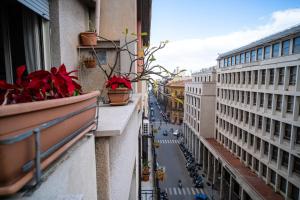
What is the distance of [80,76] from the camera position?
18.9 ft

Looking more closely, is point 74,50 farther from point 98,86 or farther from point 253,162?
point 253,162

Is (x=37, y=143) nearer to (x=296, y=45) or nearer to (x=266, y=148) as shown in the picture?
(x=296, y=45)

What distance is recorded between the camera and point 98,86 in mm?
5809

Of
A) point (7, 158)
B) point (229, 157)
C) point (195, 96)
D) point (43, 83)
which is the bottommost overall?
point (229, 157)

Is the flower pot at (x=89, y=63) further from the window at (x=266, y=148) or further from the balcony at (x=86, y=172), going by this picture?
the window at (x=266, y=148)

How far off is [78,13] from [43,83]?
4.76 m

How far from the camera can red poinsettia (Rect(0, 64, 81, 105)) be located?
1298mm

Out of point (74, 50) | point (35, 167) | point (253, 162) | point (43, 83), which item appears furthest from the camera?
point (253, 162)

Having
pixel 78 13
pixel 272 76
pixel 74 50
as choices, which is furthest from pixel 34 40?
pixel 272 76

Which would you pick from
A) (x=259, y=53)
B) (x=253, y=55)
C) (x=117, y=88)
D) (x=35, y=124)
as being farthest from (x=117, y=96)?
(x=253, y=55)

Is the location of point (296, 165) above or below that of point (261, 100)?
below

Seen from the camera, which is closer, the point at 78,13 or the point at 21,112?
the point at 21,112

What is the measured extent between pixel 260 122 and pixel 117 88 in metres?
24.5

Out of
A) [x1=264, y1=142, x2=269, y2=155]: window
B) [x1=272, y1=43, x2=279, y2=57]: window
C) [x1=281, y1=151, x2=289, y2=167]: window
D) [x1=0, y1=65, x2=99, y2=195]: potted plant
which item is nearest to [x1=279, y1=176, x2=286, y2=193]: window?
[x1=281, y1=151, x2=289, y2=167]: window
